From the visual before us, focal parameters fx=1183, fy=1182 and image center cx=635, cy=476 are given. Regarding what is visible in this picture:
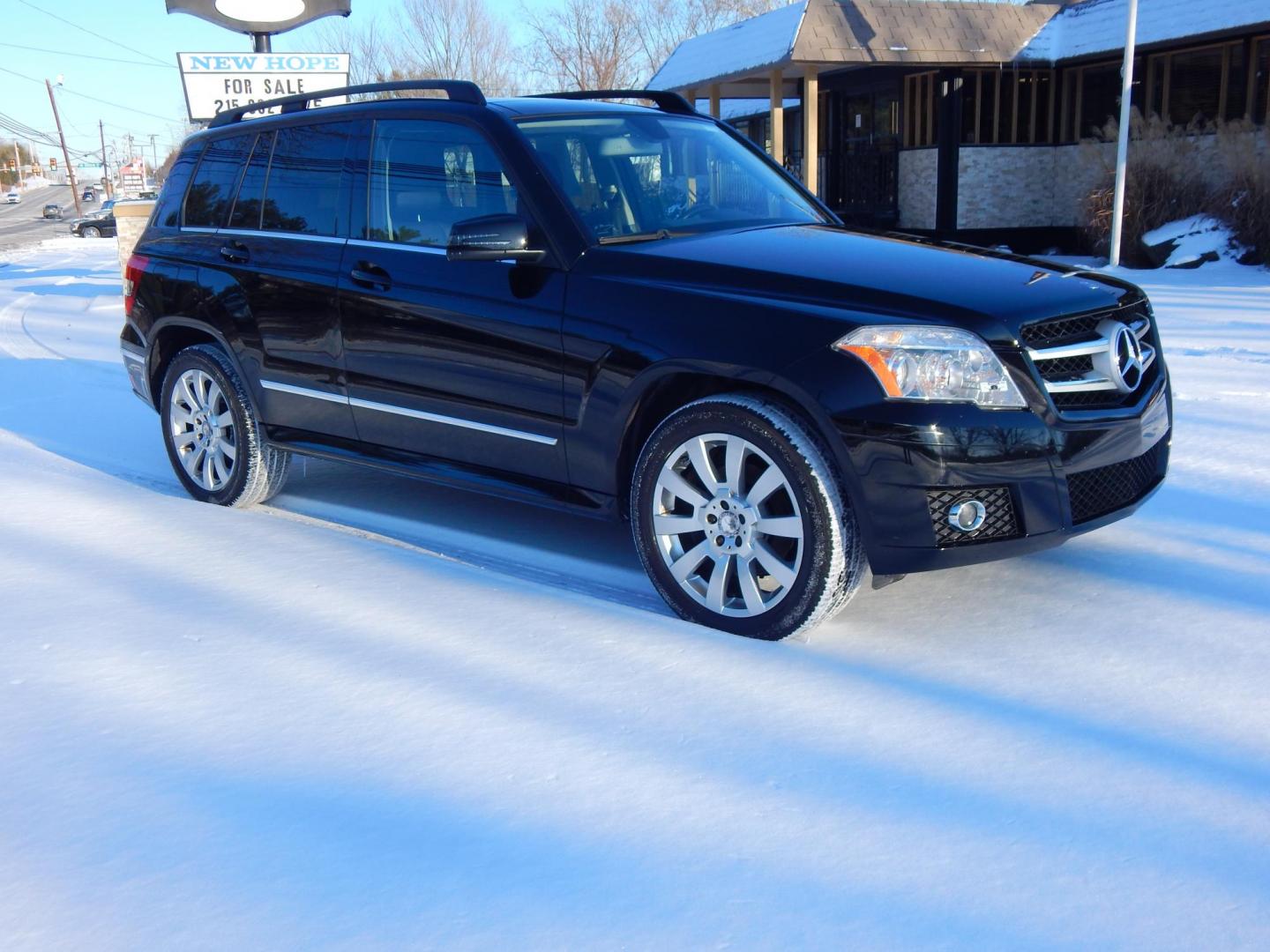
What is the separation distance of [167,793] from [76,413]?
5935 millimetres

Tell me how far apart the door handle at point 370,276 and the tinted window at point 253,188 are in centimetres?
86

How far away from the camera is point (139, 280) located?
5.86 meters

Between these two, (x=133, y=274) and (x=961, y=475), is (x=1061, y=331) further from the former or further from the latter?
(x=133, y=274)

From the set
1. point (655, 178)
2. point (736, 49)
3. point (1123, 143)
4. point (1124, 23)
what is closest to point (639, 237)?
point (655, 178)

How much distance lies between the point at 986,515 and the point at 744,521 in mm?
715

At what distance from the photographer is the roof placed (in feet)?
63.6

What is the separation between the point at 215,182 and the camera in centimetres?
562

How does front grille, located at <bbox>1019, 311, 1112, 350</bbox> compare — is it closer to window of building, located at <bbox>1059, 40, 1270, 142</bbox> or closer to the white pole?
the white pole

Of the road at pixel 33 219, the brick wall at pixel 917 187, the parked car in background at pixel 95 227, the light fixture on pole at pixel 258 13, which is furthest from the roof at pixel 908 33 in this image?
the parked car in background at pixel 95 227

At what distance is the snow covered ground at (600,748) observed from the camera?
2250 millimetres

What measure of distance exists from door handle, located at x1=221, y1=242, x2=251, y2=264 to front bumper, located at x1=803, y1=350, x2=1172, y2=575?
9.95ft

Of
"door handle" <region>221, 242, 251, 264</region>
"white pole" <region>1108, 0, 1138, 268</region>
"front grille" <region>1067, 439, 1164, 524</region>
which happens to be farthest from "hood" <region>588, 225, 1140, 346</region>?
"white pole" <region>1108, 0, 1138, 268</region>

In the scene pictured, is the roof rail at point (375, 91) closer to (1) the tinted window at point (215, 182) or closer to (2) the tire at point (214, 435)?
(1) the tinted window at point (215, 182)

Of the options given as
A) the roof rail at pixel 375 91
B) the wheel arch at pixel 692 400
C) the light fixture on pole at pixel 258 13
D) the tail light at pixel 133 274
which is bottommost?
the wheel arch at pixel 692 400
